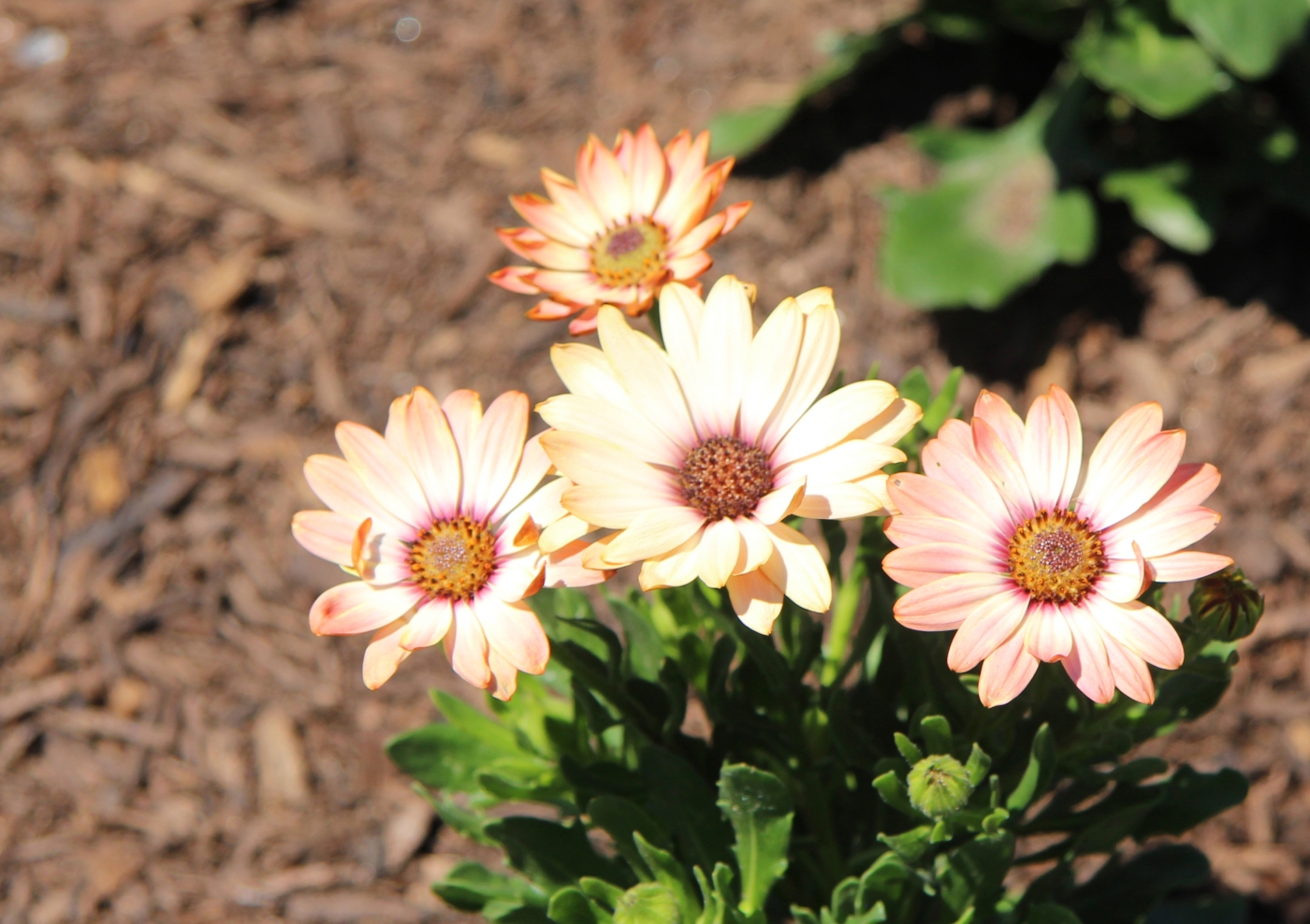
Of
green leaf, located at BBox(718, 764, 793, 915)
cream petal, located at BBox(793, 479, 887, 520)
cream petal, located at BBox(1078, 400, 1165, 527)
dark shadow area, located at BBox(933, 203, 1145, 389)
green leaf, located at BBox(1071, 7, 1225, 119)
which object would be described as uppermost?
green leaf, located at BBox(1071, 7, 1225, 119)

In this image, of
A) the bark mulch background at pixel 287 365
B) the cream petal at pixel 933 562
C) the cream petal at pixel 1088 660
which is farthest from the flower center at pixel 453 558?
the bark mulch background at pixel 287 365

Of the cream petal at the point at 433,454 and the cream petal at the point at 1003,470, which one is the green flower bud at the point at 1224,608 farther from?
the cream petal at the point at 433,454

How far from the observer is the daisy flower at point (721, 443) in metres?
1.42

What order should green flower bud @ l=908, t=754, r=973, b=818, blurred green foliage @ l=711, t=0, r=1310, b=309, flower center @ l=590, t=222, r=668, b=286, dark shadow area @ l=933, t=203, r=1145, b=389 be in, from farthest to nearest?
dark shadow area @ l=933, t=203, r=1145, b=389, blurred green foliage @ l=711, t=0, r=1310, b=309, flower center @ l=590, t=222, r=668, b=286, green flower bud @ l=908, t=754, r=973, b=818

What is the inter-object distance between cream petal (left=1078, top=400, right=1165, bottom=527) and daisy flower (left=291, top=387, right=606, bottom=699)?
0.68m

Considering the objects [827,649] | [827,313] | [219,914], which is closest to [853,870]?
[827,649]

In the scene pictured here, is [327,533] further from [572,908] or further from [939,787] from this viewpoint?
[939,787]

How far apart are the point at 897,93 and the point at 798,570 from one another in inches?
126

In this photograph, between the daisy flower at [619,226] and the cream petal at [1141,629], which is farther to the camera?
the daisy flower at [619,226]

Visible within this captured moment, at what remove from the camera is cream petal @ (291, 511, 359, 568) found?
161 cm

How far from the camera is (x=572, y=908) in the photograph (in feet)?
5.93

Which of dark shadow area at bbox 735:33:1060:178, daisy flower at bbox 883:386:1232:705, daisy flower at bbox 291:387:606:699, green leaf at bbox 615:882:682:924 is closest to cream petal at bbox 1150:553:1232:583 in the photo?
daisy flower at bbox 883:386:1232:705

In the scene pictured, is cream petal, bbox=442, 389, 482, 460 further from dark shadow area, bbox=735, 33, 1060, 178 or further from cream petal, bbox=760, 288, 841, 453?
dark shadow area, bbox=735, 33, 1060, 178

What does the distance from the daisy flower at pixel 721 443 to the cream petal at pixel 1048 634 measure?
26cm
